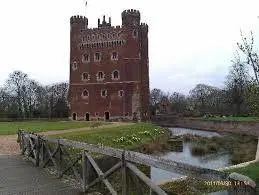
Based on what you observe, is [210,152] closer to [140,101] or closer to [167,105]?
[140,101]

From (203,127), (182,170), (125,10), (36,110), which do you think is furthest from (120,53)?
(182,170)

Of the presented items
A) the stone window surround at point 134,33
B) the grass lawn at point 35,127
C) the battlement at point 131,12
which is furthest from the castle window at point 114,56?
the grass lawn at point 35,127

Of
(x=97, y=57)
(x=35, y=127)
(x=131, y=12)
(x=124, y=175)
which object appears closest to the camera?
(x=124, y=175)

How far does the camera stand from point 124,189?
7559mm

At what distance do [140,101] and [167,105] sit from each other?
36881 millimetres

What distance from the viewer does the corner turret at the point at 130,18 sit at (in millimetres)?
65125

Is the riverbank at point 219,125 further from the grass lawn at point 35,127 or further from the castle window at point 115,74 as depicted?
the grass lawn at point 35,127

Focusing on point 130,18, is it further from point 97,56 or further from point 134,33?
point 97,56

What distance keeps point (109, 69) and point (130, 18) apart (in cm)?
872

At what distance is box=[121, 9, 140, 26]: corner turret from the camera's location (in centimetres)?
6512

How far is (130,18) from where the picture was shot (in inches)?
2566

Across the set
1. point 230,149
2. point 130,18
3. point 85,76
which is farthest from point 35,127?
point 130,18

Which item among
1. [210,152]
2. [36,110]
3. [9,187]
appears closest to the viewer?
[9,187]

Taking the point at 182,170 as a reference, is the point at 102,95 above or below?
above
